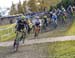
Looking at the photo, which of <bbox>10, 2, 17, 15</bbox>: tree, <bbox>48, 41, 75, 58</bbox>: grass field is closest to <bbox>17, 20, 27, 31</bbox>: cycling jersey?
<bbox>10, 2, 17, 15</bbox>: tree

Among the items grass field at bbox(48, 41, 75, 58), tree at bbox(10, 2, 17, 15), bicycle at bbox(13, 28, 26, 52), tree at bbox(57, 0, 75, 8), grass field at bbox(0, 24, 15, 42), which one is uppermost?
tree at bbox(57, 0, 75, 8)

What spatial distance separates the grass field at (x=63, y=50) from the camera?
3.43 m

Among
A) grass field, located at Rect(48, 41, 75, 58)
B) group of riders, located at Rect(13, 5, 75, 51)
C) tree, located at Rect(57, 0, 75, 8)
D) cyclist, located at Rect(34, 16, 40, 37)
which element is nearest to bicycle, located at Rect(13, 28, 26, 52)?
group of riders, located at Rect(13, 5, 75, 51)

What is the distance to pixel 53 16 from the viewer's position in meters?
3.62

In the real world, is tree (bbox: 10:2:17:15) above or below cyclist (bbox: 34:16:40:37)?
above

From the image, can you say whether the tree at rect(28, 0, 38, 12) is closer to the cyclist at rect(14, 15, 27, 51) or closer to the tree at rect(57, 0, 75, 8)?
the cyclist at rect(14, 15, 27, 51)

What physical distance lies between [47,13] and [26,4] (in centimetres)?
33

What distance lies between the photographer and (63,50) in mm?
3457

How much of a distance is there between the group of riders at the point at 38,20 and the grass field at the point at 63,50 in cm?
30

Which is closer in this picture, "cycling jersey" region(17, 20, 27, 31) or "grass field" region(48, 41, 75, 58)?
"grass field" region(48, 41, 75, 58)

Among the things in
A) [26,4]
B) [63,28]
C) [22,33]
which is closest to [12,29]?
[22,33]

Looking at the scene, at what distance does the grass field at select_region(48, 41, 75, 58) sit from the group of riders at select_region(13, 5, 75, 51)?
11.8 inches

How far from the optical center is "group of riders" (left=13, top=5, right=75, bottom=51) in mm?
3580

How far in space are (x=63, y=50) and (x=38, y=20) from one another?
1.79 ft
